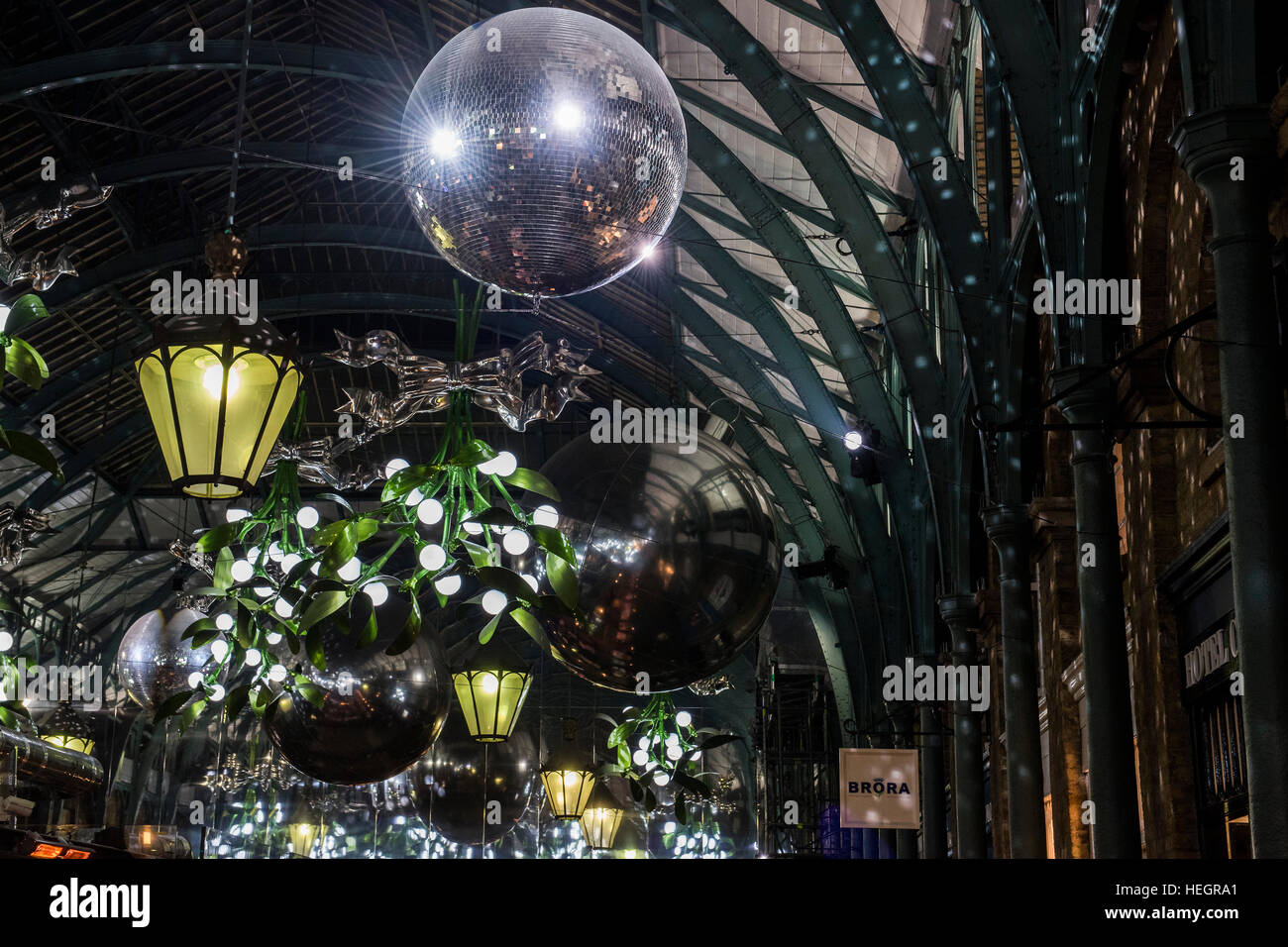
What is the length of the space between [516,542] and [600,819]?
841 centimetres

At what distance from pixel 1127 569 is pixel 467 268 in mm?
7411

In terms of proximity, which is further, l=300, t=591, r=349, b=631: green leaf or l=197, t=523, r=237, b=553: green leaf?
l=197, t=523, r=237, b=553: green leaf

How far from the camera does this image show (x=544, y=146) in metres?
Answer: 3.60

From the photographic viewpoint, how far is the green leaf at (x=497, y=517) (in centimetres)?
407

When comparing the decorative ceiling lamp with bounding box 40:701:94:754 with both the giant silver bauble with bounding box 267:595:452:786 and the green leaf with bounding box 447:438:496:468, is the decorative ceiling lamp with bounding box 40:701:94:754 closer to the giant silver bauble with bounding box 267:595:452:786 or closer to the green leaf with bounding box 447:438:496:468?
the giant silver bauble with bounding box 267:595:452:786

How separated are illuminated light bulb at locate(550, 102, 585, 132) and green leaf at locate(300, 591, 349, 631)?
1.51m

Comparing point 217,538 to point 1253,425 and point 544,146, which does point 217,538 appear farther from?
point 1253,425

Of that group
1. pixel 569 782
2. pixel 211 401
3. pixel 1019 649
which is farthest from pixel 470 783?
pixel 211 401

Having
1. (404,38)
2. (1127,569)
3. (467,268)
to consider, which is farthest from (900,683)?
(467,268)

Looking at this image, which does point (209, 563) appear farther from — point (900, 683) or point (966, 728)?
point (900, 683)

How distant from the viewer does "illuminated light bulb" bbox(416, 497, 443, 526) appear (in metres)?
4.40

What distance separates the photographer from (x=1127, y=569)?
1008 centimetres

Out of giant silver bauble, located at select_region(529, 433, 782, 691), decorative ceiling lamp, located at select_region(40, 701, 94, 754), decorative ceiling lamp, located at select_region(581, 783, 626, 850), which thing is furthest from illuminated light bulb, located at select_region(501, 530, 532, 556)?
decorative ceiling lamp, located at select_region(40, 701, 94, 754)

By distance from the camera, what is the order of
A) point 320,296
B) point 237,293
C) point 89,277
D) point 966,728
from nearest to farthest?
point 237,293, point 966,728, point 89,277, point 320,296
